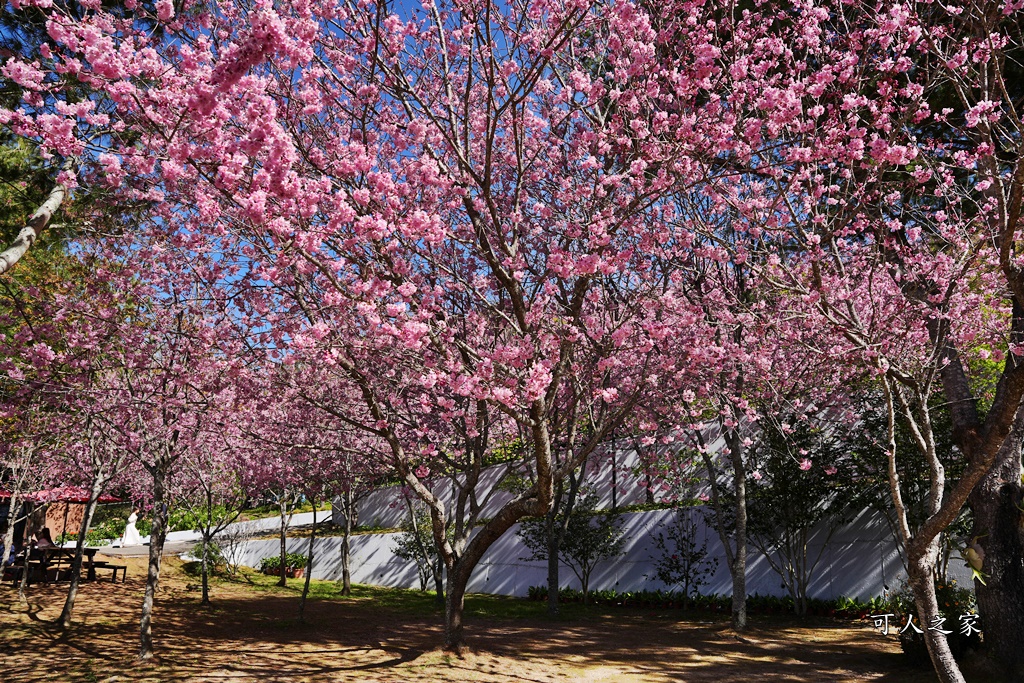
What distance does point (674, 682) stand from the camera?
7555 mm

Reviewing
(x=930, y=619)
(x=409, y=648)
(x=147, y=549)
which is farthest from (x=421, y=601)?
(x=147, y=549)

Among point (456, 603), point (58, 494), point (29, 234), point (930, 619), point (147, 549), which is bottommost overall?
point (456, 603)

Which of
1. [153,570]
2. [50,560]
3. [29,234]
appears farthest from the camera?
[50,560]

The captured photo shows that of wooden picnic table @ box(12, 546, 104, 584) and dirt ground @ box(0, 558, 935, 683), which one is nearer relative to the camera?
dirt ground @ box(0, 558, 935, 683)

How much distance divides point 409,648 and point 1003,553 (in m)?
7.02

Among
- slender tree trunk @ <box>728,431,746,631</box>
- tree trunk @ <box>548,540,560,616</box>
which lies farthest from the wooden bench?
slender tree trunk @ <box>728,431,746,631</box>

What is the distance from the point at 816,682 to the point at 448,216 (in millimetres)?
6309

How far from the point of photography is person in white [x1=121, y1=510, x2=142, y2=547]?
27.6 metres

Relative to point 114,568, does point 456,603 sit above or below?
below

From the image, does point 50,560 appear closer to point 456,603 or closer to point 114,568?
point 114,568

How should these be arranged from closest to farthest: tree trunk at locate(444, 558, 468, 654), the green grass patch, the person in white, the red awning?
tree trunk at locate(444, 558, 468, 654) < the green grass patch < the red awning < the person in white

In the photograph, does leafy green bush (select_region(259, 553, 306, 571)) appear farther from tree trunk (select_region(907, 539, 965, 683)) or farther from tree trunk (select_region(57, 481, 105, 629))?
tree trunk (select_region(907, 539, 965, 683))

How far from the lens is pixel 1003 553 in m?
7.50

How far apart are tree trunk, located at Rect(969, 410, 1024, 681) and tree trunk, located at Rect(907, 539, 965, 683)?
3190 millimetres
